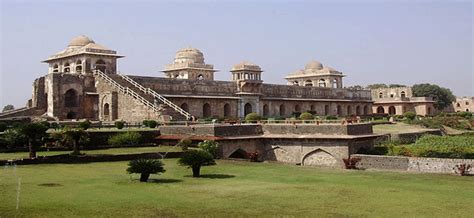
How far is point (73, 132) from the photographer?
871 inches

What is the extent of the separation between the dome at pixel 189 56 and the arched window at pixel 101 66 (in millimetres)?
16953

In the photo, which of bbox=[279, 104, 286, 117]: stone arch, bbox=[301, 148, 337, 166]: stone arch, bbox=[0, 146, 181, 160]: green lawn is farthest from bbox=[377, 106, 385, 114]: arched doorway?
bbox=[0, 146, 181, 160]: green lawn

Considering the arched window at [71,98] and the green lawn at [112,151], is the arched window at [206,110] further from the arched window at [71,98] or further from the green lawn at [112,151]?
the green lawn at [112,151]

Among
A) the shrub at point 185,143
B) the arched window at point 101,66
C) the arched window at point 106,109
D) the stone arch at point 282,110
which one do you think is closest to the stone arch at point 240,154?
the shrub at point 185,143

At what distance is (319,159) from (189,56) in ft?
123

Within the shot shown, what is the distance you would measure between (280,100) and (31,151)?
37.0 meters

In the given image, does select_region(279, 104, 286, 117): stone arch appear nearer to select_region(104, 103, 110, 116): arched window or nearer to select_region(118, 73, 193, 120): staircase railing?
select_region(118, 73, 193, 120): staircase railing

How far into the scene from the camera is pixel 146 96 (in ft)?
122

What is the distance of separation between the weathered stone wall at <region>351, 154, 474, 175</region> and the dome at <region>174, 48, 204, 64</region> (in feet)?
131

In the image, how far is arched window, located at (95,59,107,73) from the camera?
44.0 m

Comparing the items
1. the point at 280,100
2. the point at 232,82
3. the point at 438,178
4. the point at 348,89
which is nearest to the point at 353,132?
the point at 438,178

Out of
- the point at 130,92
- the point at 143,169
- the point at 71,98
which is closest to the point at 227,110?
the point at 130,92

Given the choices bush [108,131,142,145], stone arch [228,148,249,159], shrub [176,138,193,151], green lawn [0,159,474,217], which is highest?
bush [108,131,142,145]

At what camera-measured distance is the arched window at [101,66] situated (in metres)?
44.0
